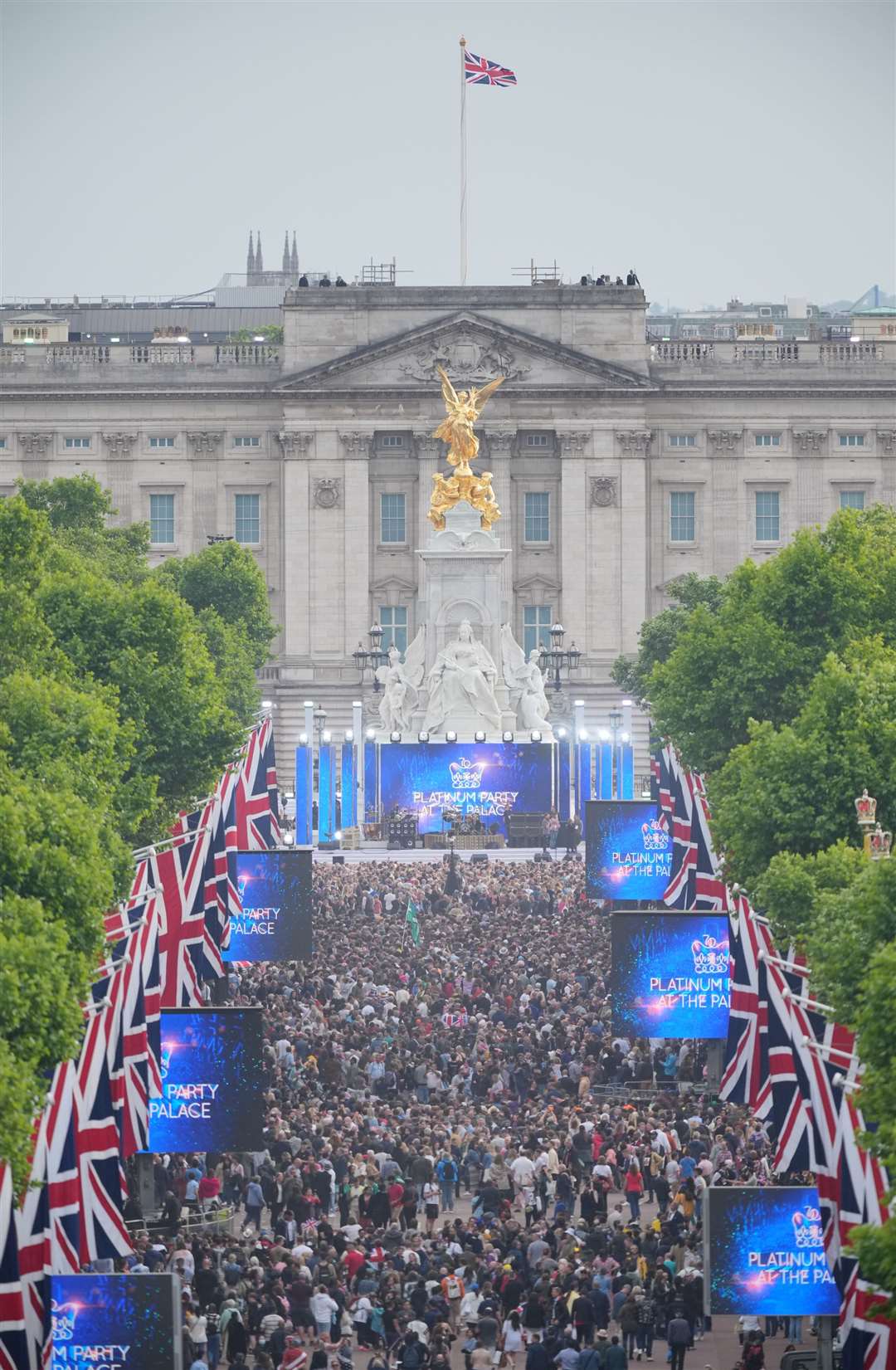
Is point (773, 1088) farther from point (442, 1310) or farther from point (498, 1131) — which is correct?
point (498, 1131)

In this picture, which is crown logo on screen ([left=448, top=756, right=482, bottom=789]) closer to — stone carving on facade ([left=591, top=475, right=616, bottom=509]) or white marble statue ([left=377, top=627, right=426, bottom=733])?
white marble statue ([left=377, top=627, right=426, bottom=733])

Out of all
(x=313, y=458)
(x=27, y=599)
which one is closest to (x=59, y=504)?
(x=313, y=458)

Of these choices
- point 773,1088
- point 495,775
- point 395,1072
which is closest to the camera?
point 773,1088

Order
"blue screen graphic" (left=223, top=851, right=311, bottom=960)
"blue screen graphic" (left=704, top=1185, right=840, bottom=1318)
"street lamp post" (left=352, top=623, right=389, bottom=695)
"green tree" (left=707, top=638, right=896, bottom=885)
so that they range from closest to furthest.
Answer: "blue screen graphic" (left=704, top=1185, right=840, bottom=1318) < "green tree" (left=707, top=638, right=896, bottom=885) < "blue screen graphic" (left=223, top=851, right=311, bottom=960) < "street lamp post" (left=352, top=623, right=389, bottom=695)

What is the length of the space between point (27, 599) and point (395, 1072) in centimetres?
1485

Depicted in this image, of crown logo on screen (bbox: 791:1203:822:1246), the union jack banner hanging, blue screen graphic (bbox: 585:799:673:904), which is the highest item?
the union jack banner hanging

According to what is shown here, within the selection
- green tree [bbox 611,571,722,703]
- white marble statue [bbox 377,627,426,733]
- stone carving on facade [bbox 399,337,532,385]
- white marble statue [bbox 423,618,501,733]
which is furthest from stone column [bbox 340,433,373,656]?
white marble statue [bbox 423,618,501,733]

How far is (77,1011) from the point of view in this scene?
4269 cm

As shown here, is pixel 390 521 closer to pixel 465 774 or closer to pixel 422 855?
pixel 422 855

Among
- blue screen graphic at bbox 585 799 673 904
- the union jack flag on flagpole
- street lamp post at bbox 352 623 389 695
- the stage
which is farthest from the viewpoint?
street lamp post at bbox 352 623 389 695

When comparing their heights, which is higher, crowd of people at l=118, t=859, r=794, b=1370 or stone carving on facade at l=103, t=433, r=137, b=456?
stone carving on facade at l=103, t=433, r=137, b=456

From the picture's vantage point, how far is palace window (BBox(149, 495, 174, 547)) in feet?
473

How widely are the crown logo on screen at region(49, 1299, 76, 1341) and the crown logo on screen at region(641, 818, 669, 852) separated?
119 ft

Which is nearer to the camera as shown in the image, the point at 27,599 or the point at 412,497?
the point at 27,599
